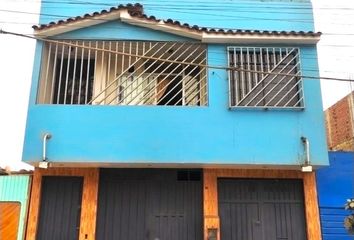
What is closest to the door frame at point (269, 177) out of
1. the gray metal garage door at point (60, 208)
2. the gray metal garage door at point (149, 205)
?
the gray metal garage door at point (149, 205)

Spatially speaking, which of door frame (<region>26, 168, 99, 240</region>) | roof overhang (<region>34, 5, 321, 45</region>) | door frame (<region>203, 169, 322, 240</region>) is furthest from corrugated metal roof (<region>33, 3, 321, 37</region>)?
door frame (<region>26, 168, 99, 240</region>)

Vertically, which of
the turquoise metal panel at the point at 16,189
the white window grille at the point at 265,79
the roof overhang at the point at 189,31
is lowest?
the turquoise metal panel at the point at 16,189

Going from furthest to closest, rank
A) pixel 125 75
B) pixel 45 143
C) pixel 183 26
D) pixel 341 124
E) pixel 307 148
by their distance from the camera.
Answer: pixel 341 124, pixel 125 75, pixel 183 26, pixel 307 148, pixel 45 143

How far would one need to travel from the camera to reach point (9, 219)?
1023 centimetres

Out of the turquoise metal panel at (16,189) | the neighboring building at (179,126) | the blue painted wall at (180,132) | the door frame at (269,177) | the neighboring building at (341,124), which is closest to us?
the blue painted wall at (180,132)

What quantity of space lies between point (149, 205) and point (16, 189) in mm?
3190

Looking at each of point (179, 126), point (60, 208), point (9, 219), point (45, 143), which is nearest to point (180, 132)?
point (179, 126)

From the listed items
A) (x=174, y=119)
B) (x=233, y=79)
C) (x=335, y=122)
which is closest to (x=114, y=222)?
(x=174, y=119)

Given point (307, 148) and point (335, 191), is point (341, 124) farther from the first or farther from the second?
point (307, 148)

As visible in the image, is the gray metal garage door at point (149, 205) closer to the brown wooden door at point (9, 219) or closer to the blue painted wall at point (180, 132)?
the blue painted wall at point (180, 132)

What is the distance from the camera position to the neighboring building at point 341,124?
1441 cm

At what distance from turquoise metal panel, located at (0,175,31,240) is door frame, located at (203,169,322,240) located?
167 inches

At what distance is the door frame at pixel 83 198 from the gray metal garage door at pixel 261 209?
9.83 feet

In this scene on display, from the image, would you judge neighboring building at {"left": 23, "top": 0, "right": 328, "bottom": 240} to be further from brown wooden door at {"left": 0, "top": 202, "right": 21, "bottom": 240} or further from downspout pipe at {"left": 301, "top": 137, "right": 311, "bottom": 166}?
brown wooden door at {"left": 0, "top": 202, "right": 21, "bottom": 240}
